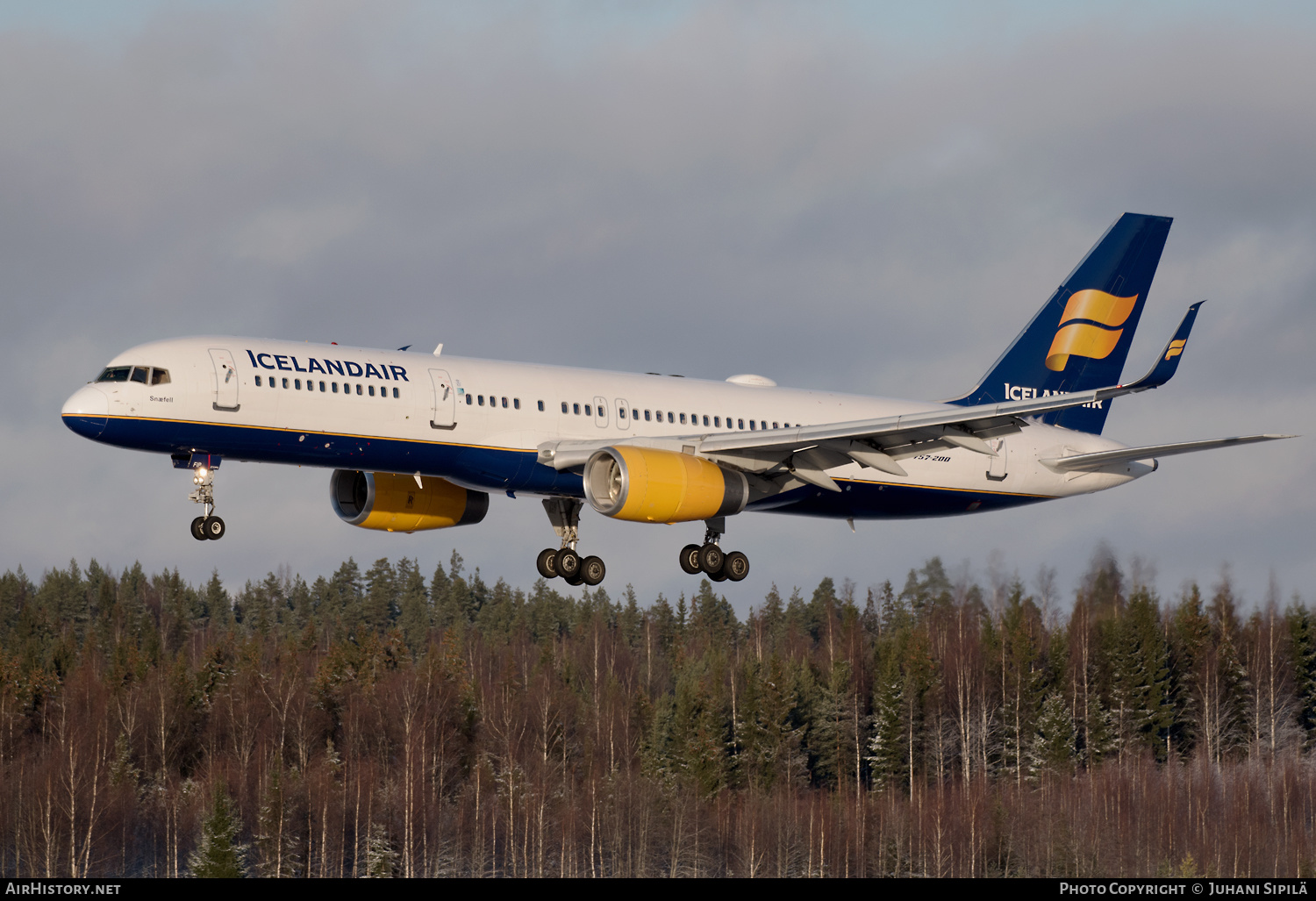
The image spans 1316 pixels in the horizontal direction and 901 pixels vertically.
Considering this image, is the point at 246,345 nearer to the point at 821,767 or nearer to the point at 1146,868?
the point at 1146,868

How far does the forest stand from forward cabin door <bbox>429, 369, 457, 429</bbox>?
52.5 metres

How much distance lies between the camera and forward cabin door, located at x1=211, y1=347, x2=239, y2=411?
121 ft

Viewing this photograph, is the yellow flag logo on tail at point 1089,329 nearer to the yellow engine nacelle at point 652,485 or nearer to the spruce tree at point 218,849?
the yellow engine nacelle at point 652,485

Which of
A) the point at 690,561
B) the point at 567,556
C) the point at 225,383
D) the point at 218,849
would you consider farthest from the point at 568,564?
the point at 218,849

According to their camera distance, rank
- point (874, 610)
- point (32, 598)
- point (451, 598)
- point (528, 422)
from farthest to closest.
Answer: point (451, 598)
point (32, 598)
point (874, 610)
point (528, 422)

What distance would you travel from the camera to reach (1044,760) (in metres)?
108

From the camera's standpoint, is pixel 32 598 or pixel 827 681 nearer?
pixel 827 681

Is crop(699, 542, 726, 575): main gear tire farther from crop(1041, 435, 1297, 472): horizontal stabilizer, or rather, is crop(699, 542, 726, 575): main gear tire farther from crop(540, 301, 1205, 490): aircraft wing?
crop(1041, 435, 1297, 472): horizontal stabilizer

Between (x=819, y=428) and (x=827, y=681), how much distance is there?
8305 cm

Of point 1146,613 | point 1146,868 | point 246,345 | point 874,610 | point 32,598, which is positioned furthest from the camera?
point 32,598

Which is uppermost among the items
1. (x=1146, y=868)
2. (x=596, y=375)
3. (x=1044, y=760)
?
(x=596, y=375)

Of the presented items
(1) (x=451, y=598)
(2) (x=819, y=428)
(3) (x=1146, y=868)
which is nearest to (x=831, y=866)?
(3) (x=1146, y=868)

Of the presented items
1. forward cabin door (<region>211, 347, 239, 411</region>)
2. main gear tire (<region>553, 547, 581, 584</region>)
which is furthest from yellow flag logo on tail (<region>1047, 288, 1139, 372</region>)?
forward cabin door (<region>211, 347, 239, 411</region>)

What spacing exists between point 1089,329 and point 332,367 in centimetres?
2667
